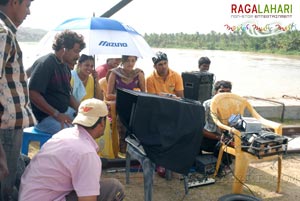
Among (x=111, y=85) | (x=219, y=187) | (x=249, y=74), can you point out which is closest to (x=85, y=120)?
(x=111, y=85)

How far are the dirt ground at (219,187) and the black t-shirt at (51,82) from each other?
1.27m

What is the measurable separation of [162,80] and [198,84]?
1.16 meters

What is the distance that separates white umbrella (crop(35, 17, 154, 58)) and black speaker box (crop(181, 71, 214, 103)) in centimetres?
154

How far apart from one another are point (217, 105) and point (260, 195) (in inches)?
49.9

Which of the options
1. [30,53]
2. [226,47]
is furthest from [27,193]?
[226,47]

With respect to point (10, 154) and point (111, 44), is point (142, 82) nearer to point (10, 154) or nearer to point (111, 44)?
point (111, 44)

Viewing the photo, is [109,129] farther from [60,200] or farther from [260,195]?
[60,200]

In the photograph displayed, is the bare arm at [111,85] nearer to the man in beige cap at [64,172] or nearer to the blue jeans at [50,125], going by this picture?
the blue jeans at [50,125]

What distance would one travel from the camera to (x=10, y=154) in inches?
91.3

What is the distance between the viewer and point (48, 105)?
3436mm

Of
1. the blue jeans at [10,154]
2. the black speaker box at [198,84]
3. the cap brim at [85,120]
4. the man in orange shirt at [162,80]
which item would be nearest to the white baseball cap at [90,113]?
the cap brim at [85,120]

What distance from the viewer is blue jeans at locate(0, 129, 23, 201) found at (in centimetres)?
226

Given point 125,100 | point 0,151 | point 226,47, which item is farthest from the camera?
point 226,47

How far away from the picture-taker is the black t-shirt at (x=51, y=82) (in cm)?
333
